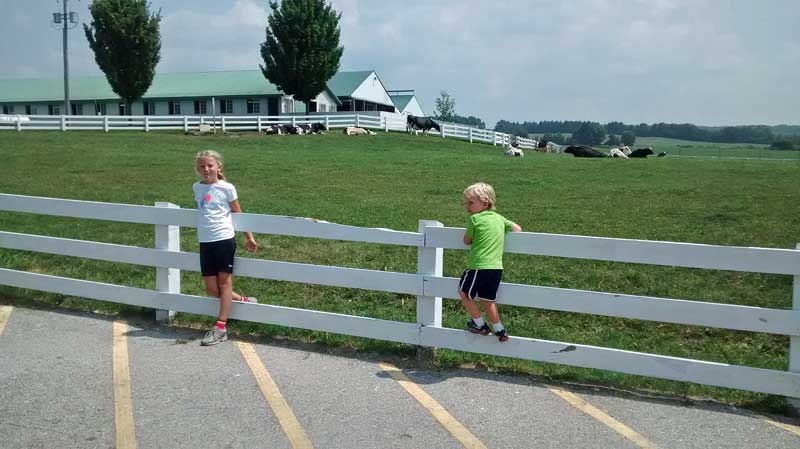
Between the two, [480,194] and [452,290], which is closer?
[480,194]

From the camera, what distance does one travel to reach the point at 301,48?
53.6 meters

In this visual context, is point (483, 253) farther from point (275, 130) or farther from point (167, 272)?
point (275, 130)

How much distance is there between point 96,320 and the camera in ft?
23.5

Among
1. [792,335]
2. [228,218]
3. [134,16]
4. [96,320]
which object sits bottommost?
[96,320]

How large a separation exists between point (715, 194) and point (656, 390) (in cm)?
1097

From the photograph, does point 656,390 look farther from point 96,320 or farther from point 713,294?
point 96,320

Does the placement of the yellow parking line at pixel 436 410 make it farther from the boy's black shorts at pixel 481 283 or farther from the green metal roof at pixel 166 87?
the green metal roof at pixel 166 87

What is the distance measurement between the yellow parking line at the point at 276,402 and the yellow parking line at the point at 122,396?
908 mm

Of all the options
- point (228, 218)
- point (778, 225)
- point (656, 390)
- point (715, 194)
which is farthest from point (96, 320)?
point (715, 194)

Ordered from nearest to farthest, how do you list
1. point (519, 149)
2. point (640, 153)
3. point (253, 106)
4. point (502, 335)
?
1. point (502, 335)
2. point (519, 149)
3. point (640, 153)
4. point (253, 106)

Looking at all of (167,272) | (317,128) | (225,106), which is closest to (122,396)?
(167,272)

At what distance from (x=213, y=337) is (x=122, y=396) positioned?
135 cm

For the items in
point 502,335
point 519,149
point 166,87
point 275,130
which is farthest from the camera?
point 166,87

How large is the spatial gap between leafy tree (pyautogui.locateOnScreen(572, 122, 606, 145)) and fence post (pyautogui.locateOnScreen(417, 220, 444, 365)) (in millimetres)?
65319
